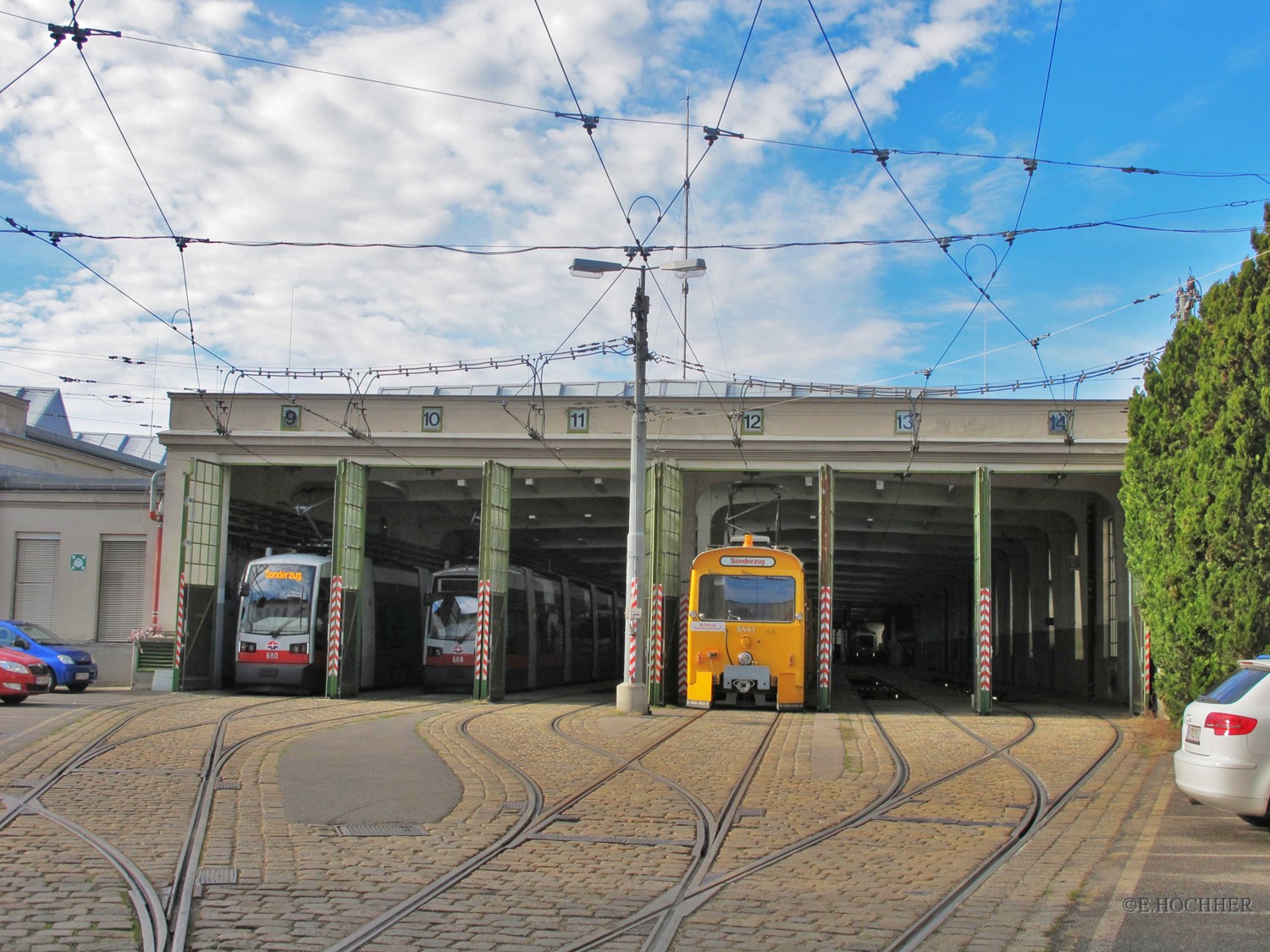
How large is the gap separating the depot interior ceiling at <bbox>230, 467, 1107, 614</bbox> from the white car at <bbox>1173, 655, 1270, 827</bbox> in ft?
58.1

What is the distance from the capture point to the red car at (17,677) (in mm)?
20906

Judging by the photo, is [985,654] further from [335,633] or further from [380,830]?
[380,830]

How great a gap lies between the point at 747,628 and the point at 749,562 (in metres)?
1.25

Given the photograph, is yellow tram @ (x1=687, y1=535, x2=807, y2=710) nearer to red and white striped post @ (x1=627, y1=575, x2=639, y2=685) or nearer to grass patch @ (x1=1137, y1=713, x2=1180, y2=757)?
red and white striped post @ (x1=627, y1=575, x2=639, y2=685)

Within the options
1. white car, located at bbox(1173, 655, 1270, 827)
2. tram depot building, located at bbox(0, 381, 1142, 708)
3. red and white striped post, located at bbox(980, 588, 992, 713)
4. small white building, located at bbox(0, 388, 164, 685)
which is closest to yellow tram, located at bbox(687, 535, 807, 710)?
tram depot building, located at bbox(0, 381, 1142, 708)

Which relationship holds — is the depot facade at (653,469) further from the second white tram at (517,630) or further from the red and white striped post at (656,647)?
the second white tram at (517,630)

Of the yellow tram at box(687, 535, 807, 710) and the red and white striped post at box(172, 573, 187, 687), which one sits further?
the red and white striped post at box(172, 573, 187, 687)

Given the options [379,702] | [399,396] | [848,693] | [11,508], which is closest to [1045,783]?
[379,702]

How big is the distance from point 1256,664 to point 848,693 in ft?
82.0

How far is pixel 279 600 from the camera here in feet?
86.8

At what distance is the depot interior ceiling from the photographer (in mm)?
29969

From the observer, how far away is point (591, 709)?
2295 cm

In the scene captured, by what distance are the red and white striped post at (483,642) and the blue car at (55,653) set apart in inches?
320

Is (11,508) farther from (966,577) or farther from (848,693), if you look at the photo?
(966,577)
